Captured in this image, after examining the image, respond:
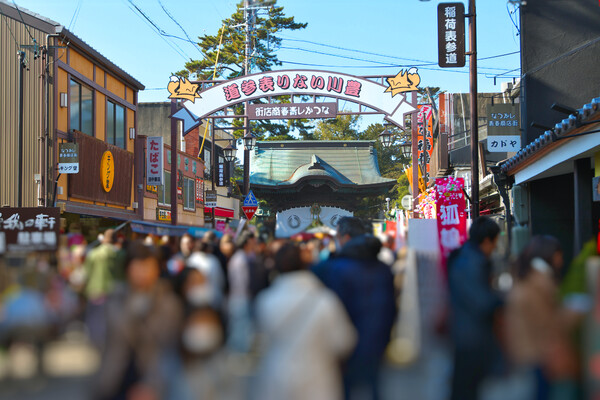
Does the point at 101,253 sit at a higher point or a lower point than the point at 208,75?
lower

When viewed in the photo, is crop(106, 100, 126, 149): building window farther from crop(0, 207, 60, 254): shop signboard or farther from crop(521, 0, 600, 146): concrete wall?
crop(521, 0, 600, 146): concrete wall

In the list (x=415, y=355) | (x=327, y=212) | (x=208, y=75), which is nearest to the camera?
(x=415, y=355)

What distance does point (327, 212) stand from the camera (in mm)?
37562

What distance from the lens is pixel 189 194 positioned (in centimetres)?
3272

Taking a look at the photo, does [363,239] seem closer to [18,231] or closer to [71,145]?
[18,231]

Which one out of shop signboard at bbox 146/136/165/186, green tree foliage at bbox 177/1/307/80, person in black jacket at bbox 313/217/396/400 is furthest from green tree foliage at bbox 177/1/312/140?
person in black jacket at bbox 313/217/396/400

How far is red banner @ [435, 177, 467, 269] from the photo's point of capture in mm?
12375

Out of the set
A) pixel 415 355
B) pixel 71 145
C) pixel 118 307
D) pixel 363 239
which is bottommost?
pixel 415 355

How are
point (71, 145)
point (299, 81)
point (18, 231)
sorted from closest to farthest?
1. point (18, 231)
2. point (71, 145)
3. point (299, 81)

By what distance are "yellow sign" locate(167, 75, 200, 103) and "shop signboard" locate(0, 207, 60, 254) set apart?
329 inches

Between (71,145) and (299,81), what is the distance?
6973mm

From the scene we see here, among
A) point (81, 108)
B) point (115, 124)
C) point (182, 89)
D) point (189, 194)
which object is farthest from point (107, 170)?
point (189, 194)

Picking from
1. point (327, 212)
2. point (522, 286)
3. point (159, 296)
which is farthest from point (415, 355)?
point (327, 212)

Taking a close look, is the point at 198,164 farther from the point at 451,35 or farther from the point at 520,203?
the point at 520,203
